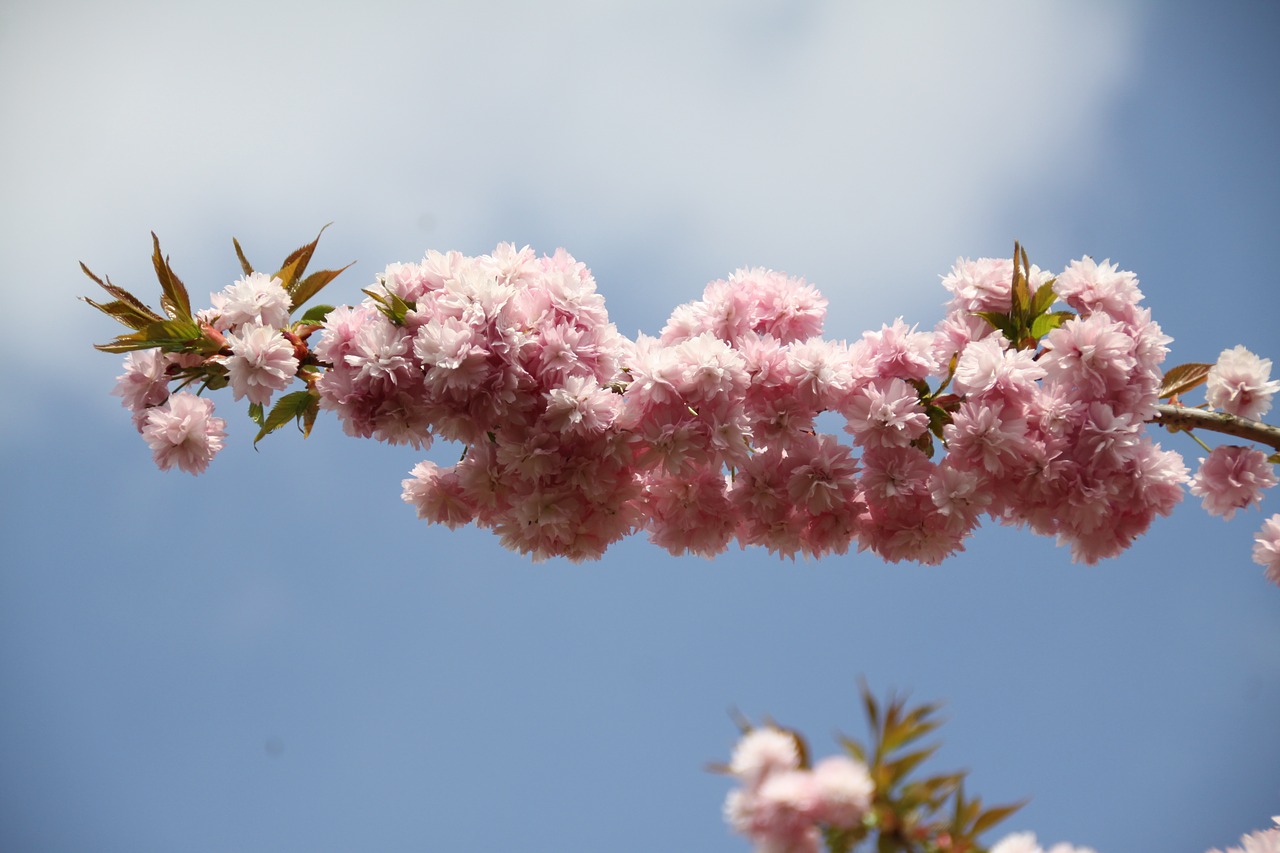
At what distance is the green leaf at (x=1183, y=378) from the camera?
221 centimetres

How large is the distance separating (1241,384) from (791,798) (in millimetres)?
1700

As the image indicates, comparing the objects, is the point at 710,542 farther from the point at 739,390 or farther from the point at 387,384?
the point at 387,384

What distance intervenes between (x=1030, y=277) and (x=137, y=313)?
6.98ft

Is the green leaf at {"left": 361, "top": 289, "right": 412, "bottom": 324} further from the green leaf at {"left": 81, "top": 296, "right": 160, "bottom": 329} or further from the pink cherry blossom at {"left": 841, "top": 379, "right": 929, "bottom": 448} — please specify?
the pink cherry blossom at {"left": 841, "top": 379, "right": 929, "bottom": 448}

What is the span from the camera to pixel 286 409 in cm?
223

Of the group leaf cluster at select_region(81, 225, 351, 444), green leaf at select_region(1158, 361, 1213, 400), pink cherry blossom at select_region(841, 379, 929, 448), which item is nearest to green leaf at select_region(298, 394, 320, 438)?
leaf cluster at select_region(81, 225, 351, 444)

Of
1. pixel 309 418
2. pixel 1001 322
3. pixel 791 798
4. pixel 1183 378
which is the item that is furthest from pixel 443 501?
pixel 1183 378

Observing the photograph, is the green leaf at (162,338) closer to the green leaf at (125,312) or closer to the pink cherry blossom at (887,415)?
the green leaf at (125,312)

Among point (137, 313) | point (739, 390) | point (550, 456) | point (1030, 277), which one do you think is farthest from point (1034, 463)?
point (137, 313)

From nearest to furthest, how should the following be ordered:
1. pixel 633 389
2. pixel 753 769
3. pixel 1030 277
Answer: pixel 753 769
pixel 633 389
pixel 1030 277

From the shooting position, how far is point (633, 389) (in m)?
2.04

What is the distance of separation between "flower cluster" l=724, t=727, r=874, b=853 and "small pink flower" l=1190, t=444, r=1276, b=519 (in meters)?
1.66

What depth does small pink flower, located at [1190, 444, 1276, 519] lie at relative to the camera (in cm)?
217

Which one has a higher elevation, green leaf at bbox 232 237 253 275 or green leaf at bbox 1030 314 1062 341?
green leaf at bbox 232 237 253 275
